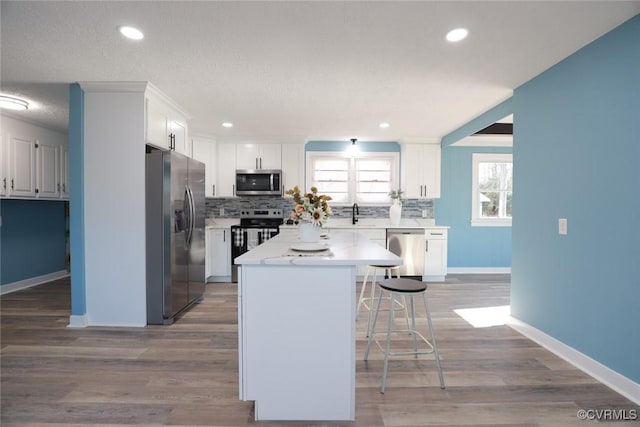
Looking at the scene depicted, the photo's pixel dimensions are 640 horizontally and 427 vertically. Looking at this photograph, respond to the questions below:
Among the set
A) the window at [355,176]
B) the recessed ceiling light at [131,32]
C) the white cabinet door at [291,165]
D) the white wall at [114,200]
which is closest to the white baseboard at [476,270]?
the window at [355,176]

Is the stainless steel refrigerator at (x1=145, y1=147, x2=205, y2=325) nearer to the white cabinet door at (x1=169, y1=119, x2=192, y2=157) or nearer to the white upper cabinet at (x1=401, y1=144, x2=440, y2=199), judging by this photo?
the white cabinet door at (x1=169, y1=119, x2=192, y2=157)

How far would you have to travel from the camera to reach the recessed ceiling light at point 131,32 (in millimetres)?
2037

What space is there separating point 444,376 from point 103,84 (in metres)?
3.75

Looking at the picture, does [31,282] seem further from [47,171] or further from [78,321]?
[78,321]

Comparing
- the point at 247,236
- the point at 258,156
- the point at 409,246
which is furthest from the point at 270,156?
the point at 409,246

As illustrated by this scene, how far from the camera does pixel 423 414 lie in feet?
5.84

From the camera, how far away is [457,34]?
82.4 inches

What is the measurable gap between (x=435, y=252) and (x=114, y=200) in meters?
4.30

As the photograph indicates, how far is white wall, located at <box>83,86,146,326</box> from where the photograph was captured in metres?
2.99

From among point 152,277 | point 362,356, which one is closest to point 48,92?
point 152,277

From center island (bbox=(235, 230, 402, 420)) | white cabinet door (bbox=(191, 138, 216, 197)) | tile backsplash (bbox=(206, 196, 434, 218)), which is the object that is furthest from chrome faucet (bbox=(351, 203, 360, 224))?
center island (bbox=(235, 230, 402, 420))

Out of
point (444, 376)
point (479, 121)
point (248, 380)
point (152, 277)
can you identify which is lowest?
point (444, 376)

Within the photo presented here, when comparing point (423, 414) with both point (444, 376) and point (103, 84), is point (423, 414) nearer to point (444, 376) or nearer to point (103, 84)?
point (444, 376)

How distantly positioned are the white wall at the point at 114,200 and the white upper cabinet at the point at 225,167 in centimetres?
218
